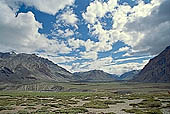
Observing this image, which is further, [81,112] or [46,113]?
[81,112]

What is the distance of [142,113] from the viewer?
34.1 metres

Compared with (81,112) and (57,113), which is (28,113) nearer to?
(57,113)

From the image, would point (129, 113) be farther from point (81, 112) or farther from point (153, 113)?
point (81, 112)

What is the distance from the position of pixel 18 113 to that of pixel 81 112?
10.6 metres

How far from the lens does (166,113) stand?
3403 centimetres

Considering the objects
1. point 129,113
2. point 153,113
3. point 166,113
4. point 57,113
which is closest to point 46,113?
point 57,113

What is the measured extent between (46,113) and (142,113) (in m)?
15.3

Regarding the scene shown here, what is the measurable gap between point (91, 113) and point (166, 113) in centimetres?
1197

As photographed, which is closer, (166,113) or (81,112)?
(166,113)

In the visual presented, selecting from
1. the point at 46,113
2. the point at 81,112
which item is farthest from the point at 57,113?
the point at 81,112

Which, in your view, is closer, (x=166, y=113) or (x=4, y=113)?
(x=166, y=113)

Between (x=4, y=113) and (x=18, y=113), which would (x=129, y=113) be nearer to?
(x=18, y=113)

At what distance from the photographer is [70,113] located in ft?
112

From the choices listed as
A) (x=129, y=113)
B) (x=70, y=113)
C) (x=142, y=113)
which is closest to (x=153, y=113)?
(x=142, y=113)
